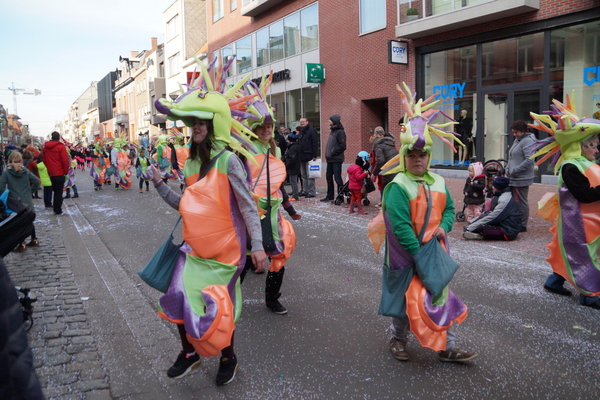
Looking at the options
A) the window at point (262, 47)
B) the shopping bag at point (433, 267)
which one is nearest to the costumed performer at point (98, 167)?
the window at point (262, 47)

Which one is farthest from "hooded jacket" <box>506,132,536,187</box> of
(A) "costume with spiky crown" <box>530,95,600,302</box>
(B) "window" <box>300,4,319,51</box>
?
(B) "window" <box>300,4,319,51</box>

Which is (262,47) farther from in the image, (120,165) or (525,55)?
(525,55)

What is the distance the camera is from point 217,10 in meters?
32.1

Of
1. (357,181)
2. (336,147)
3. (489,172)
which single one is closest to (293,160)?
(336,147)

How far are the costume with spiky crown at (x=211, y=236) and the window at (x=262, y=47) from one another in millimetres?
23813

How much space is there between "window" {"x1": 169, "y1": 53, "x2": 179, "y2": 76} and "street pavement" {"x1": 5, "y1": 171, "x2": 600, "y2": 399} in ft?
128

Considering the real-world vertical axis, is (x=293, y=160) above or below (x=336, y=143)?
below

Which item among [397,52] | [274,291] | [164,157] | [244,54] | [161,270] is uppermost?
[244,54]

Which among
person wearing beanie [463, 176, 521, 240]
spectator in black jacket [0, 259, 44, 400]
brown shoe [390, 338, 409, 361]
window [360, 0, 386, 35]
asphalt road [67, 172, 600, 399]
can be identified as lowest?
asphalt road [67, 172, 600, 399]

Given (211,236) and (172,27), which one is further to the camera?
(172,27)

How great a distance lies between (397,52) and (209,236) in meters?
15.4

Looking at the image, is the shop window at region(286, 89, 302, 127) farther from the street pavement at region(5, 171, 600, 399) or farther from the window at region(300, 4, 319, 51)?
the street pavement at region(5, 171, 600, 399)

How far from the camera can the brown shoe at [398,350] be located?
380 centimetres

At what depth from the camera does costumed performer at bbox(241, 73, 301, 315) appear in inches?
191
